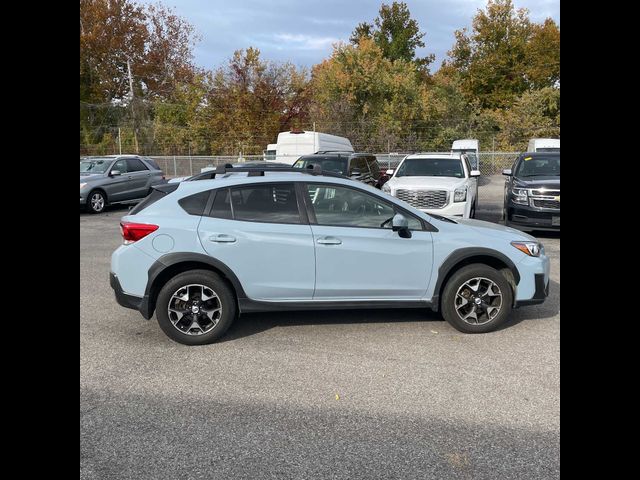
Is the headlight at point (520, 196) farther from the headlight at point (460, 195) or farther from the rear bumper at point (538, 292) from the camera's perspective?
the rear bumper at point (538, 292)

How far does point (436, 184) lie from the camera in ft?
37.3

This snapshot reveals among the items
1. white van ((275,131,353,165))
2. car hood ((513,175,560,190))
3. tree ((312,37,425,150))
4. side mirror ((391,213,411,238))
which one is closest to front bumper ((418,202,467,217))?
car hood ((513,175,560,190))

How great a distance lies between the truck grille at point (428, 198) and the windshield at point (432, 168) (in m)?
1.58

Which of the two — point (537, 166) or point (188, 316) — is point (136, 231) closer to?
point (188, 316)

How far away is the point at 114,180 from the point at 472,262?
13.9 m

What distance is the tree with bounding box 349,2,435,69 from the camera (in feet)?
170

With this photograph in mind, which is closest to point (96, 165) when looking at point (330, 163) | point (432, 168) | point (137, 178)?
point (137, 178)

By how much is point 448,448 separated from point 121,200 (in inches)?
611

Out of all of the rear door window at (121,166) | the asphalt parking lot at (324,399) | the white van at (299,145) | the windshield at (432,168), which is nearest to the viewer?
the asphalt parking lot at (324,399)

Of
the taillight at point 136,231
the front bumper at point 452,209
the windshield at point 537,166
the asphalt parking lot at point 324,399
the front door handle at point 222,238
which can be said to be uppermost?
the windshield at point 537,166

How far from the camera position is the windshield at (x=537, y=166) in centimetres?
1205

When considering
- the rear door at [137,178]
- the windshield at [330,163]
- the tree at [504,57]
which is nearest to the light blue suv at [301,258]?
the windshield at [330,163]

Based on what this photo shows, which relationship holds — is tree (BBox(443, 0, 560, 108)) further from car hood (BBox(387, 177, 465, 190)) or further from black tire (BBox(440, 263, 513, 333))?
black tire (BBox(440, 263, 513, 333))

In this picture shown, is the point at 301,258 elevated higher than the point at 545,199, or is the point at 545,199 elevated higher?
the point at 545,199
